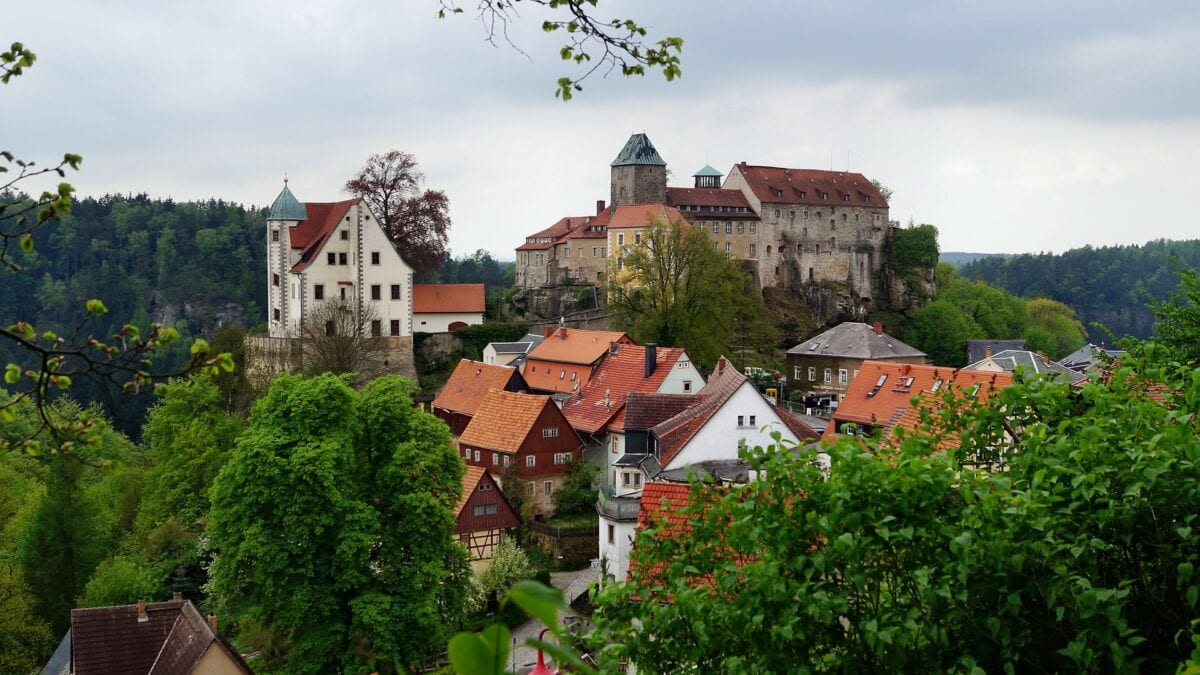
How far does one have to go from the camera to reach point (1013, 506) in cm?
745

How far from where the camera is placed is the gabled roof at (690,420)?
1260 inches

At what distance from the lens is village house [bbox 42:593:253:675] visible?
66.1ft

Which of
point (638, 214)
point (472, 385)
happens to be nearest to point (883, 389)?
point (472, 385)

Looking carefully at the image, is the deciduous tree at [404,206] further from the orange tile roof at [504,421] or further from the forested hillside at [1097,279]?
the forested hillside at [1097,279]

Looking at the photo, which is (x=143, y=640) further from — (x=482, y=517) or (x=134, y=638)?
(x=482, y=517)

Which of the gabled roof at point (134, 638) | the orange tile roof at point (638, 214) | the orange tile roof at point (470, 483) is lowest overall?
the gabled roof at point (134, 638)

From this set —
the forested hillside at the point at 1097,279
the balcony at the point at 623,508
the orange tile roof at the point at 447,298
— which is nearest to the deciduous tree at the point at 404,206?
the orange tile roof at the point at 447,298

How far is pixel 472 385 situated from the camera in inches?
1843

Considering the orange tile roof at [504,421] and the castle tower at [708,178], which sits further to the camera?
the castle tower at [708,178]

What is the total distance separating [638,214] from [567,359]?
26863 mm

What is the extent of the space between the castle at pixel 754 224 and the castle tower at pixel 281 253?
20.2 metres

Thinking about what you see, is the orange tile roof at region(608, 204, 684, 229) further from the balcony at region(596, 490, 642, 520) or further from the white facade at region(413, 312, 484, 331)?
the balcony at region(596, 490, 642, 520)

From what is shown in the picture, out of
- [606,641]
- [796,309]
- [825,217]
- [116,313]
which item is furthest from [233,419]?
[116,313]

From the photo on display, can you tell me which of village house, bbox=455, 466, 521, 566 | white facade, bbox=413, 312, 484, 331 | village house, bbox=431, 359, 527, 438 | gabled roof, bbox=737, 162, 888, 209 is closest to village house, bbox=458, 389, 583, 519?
village house, bbox=455, 466, 521, 566
